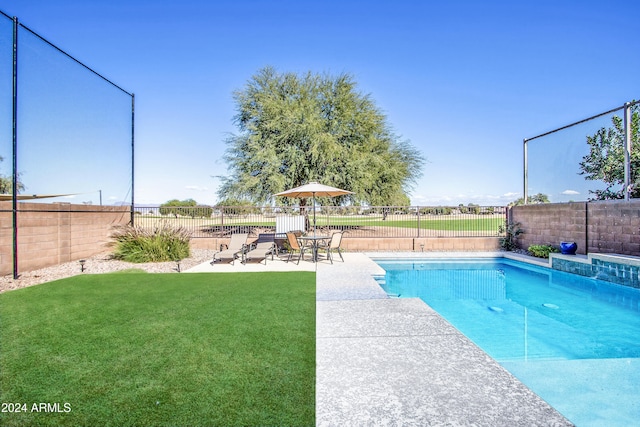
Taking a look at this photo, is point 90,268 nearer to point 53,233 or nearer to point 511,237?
point 53,233

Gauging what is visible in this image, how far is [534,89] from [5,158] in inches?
693

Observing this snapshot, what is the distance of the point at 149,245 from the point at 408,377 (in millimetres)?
8593

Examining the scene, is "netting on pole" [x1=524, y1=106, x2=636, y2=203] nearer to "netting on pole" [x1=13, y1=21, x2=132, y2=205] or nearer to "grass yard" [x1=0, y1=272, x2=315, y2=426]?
"grass yard" [x1=0, y1=272, x2=315, y2=426]

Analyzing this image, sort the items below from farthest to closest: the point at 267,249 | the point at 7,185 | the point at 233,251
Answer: the point at 267,249
the point at 233,251
the point at 7,185

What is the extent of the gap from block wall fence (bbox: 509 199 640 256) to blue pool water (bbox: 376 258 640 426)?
4.08 ft

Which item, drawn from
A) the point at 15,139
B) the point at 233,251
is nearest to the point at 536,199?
the point at 233,251

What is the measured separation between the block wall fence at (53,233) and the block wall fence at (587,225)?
13.8 meters

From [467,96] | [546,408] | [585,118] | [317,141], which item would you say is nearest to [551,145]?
[585,118]

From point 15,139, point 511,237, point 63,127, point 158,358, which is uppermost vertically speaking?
point 63,127

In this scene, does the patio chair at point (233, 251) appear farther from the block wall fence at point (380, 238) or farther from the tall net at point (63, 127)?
the tall net at point (63, 127)

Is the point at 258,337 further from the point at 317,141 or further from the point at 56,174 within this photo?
the point at 317,141

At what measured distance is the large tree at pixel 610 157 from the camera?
9703 mm

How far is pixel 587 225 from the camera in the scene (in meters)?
9.48

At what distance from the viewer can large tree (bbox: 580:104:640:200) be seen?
970 centimetres
